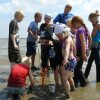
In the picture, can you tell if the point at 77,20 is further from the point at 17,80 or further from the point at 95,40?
the point at 17,80

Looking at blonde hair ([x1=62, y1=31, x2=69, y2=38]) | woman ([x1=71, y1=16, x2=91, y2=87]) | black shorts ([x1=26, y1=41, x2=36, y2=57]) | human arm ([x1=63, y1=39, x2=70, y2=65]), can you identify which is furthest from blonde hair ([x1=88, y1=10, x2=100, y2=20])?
black shorts ([x1=26, y1=41, x2=36, y2=57])

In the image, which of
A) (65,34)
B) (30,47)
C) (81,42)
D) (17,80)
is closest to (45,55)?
(81,42)

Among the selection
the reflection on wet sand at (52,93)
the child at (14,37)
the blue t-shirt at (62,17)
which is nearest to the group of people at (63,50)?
the child at (14,37)

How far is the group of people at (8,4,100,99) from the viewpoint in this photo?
24.3 feet

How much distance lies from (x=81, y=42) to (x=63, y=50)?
0.93 meters

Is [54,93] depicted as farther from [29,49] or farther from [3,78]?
[29,49]

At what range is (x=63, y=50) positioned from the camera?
8.00m

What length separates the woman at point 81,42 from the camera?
343 inches

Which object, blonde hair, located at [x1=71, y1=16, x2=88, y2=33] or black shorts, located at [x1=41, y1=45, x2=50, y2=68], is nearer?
blonde hair, located at [x1=71, y1=16, x2=88, y2=33]

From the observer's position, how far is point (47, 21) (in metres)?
10.3

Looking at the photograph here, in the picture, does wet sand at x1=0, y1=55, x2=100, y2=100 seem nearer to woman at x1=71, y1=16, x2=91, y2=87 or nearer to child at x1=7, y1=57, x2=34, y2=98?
woman at x1=71, y1=16, x2=91, y2=87

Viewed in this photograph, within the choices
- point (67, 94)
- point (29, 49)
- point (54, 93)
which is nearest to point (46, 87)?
point (54, 93)

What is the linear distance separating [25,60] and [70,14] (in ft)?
14.5

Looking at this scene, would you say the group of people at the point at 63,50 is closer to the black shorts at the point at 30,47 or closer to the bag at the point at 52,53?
the bag at the point at 52,53
